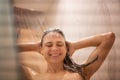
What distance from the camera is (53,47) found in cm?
217

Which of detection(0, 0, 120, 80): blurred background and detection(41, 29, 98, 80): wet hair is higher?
detection(0, 0, 120, 80): blurred background

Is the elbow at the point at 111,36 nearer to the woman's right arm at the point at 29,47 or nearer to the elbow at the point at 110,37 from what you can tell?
the elbow at the point at 110,37

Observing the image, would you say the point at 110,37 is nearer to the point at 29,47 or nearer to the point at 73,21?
the point at 73,21

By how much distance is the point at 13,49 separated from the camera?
211 cm

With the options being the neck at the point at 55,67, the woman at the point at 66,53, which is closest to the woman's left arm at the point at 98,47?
the woman at the point at 66,53

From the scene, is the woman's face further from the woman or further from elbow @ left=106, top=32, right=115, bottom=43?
elbow @ left=106, top=32, right=115, bottom=43

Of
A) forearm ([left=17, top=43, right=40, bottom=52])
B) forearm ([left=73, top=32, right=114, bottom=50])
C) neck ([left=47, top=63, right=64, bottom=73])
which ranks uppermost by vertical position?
forearm ([left=73, top=32, right=114, bottom=50])

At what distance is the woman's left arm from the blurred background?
0.08ft

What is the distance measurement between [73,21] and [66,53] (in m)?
0.19

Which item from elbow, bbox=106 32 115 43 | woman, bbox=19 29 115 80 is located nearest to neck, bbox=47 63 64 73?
woman, bbox=19 29 115 80

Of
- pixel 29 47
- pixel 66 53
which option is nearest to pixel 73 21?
pixel 66 53

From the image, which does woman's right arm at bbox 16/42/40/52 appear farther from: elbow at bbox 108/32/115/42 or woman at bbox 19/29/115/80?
elbow at bbox 108/32/115/42

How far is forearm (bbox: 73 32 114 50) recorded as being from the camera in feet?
7.14

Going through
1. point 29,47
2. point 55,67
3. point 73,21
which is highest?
point 73,21
